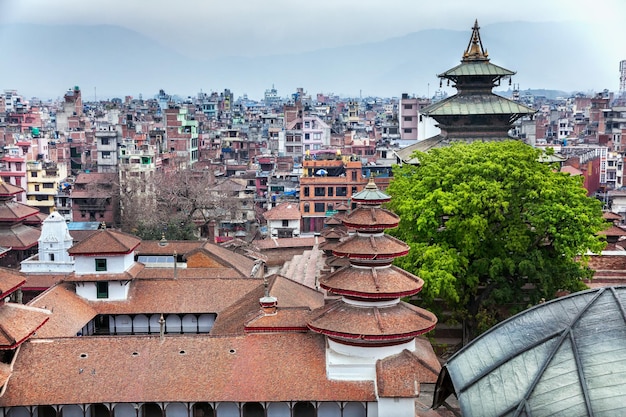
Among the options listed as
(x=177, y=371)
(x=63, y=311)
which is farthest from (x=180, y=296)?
Answer: (x=177, y=371)

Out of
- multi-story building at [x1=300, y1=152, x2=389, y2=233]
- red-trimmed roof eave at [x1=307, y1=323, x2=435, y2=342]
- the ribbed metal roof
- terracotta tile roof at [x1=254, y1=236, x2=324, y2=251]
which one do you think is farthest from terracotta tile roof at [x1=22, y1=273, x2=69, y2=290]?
the ribbed metal roof

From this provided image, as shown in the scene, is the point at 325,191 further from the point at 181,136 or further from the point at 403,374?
the point at 403,374

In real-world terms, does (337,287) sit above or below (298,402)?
above

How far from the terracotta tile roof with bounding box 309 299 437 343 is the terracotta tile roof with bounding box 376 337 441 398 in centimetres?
61

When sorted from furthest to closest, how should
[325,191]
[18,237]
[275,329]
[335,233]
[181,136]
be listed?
[181,136]
[325,191]
[18,237]
[335,233]
[275,329]

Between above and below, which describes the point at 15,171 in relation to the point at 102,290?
above

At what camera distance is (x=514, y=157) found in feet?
85.8

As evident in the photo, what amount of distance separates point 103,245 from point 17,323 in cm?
763

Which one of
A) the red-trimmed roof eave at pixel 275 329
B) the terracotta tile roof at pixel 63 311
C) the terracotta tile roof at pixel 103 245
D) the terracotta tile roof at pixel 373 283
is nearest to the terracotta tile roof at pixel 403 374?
the terracotta tile roof at pixel 373 283

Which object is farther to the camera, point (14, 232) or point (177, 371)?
point (14, 232)

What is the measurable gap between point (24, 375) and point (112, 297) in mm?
7894

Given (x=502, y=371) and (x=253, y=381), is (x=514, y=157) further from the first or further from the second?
(x=502, y=371)

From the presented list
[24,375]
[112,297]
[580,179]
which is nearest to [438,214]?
[580,179]

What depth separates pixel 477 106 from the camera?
3288cm
